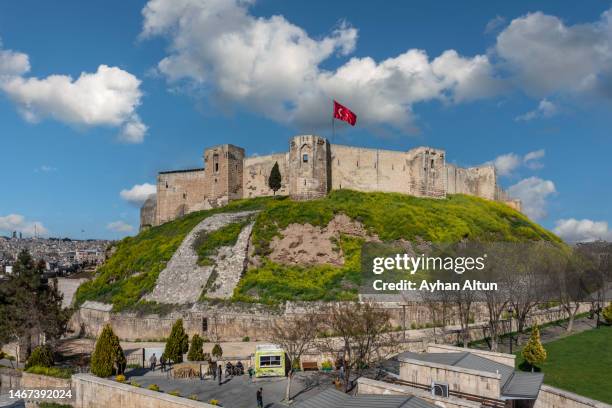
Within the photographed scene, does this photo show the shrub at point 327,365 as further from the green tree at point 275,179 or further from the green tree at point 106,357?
the green tree at point 275,179

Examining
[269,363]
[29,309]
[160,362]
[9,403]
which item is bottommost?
[9,403]

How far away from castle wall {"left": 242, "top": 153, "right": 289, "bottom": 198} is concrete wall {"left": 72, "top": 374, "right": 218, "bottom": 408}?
40.1 meters

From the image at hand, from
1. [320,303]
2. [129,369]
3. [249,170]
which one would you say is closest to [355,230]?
[320,303]

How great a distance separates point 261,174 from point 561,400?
48340mm

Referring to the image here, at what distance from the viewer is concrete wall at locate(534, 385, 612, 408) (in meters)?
18.5

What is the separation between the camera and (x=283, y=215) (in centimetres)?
5203

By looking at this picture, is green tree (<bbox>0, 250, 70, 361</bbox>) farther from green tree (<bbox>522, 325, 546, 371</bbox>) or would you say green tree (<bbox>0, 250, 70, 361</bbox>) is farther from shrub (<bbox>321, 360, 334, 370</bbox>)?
green tree (<bbox>522, 325, 546, 371</bbox>)

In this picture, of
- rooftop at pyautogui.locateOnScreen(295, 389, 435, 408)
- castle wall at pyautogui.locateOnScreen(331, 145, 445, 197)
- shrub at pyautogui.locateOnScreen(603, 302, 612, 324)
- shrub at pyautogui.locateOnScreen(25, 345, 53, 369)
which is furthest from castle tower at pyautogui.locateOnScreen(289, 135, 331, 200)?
rooftop at pyautogui.locateOnScreen(295, 389, 435, 408)

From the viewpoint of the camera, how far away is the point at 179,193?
69.9 meters

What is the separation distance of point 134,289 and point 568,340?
114 ft

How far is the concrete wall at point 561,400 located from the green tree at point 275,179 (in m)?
44.3

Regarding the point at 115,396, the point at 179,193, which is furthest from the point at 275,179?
the point at 115,396

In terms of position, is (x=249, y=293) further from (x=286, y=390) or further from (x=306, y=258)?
(x=286, y=390)

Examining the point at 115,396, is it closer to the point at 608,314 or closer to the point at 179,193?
the point at 608,314
